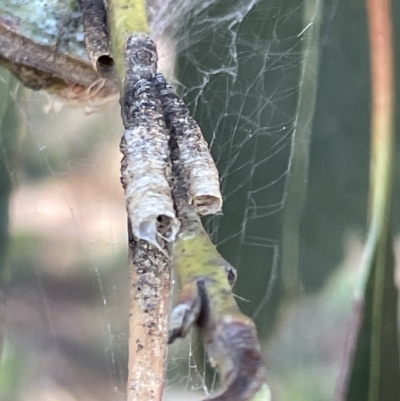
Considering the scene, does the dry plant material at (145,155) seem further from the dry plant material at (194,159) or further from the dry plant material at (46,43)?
the dry plant material at (46,43)

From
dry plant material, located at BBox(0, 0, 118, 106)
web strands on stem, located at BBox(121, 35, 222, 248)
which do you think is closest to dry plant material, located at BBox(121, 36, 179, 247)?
web strands on stem, located at BBox(121, 35, 222, 248)

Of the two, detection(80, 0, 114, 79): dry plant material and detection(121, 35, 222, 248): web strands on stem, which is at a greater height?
detection(80, 0, 114, 79): dry plant material

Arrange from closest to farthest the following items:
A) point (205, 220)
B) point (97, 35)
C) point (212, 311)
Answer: point (212, 311)
point (97, 35)
point (205, 220)

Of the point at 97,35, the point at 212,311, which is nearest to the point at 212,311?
the point at 212,311

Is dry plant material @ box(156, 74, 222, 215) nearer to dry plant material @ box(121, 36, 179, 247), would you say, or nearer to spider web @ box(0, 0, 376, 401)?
dry plant material @ box(121, 36, 179, 247)

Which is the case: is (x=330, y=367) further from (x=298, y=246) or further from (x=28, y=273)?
(x=28, y=273)

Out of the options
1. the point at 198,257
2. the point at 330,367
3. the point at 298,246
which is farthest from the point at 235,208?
the point at 198,257

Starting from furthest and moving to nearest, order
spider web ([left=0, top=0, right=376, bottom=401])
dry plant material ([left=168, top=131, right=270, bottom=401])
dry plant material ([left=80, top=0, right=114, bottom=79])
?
1. spider web ([left=0, top=0, right=376, bottom=401])
2. dry plant material ([left=80, top=0, right=114, bottom=79])
3. dry plant material ([left=168, top=131, right=270, bottom=401])

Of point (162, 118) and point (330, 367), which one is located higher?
point (162, 118)

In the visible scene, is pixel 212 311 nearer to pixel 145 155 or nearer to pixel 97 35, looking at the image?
pixel 145 155
